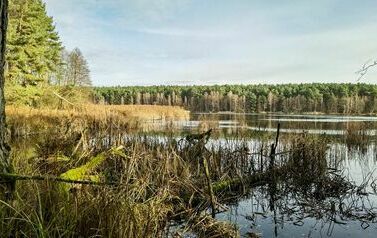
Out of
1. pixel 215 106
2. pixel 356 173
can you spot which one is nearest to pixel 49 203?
pixel 356 173

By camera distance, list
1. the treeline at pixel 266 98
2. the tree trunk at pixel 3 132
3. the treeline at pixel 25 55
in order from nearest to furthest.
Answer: the tree trunk at pixel 3 132
the treeline at pixel 25 55
the treeline at pixel 266 98

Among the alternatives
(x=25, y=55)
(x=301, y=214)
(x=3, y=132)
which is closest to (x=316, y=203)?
(x=301, y=214)

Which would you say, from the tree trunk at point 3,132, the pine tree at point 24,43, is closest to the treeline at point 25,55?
the pine tree at point 24,43

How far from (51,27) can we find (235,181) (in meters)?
35.2

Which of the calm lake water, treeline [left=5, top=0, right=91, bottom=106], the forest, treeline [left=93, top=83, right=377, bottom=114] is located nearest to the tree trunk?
the forest

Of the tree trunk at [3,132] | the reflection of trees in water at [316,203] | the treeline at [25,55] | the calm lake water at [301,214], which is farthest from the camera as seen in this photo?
the treeline at [25,55]

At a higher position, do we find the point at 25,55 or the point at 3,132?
the point at 25,55

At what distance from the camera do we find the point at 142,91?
13475cm

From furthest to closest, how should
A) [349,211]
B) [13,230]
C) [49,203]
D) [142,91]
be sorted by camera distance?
[142,91] → [349,211] → [49,203] → [13,230]

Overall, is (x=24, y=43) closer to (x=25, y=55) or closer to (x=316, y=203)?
(x=25, y=55)

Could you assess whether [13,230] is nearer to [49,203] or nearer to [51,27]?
[49,203]

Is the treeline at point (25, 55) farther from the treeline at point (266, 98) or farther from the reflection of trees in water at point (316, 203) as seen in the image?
the treeline at point (266, 98)

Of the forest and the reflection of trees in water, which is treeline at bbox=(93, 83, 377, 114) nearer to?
the forest

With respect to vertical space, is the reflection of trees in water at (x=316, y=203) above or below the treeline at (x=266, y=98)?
below
